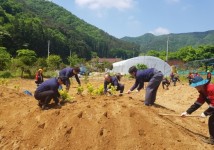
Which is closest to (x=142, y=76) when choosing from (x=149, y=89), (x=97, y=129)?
(x=149, y=89)

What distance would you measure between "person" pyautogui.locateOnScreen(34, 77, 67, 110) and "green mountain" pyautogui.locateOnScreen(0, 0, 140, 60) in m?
37.4

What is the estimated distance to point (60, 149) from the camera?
22.0 ft

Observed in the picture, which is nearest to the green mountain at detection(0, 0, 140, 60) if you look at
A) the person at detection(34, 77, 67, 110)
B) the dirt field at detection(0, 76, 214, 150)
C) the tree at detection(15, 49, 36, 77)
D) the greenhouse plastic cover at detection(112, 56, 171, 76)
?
A: the tree at detection(15, 49, 36, 77)

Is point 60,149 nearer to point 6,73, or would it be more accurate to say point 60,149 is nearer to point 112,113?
point 112,113

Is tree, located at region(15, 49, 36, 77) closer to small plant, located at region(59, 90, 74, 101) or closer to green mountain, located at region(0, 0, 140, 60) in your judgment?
green mountain, located at region(0, 0, 140, 60)

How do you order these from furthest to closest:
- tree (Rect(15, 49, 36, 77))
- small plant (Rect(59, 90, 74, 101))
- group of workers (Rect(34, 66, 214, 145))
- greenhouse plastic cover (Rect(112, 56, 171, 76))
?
greenhouse plastic cover (Rect(112, 56, 171, 76))
tree (Rect(15, 49, 36, 77))
small plant (Rect(59, 90, 74, 101))
group of workers (Rect(34, 66, 214, 145))

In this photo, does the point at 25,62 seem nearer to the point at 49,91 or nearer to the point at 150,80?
the point at 150,80

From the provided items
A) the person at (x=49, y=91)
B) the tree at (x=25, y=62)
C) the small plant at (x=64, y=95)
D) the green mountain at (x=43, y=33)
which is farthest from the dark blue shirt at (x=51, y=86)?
the green mountain at (x=43, y=33)

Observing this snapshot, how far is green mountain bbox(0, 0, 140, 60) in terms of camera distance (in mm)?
72000

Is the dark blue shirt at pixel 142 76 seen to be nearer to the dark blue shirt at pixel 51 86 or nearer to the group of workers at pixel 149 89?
the group of workers at pixel 149 89

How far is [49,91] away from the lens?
27.1ft

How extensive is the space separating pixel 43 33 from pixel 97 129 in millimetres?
76729

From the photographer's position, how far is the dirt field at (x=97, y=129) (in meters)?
6.54

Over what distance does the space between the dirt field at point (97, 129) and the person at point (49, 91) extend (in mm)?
267
